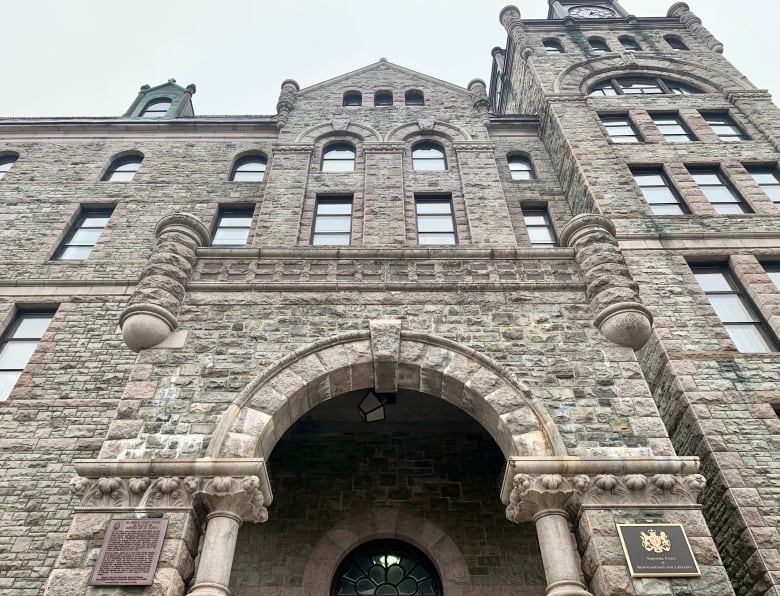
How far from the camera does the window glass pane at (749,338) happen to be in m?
9.77

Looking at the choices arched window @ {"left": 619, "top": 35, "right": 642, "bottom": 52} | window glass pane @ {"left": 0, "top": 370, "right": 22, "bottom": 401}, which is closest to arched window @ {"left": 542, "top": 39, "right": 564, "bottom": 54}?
arched window @ {"left": 619, "top": 35, "right": 642, "bottom": 52}

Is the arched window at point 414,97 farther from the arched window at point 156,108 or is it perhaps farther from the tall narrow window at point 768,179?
the tall narrow window at point 768,179

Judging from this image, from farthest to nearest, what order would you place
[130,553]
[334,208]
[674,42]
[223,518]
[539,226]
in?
[674,42] → [539,226] → [334,208] → [223,518] → [130,553]

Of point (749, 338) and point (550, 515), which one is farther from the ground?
point (749, 338)

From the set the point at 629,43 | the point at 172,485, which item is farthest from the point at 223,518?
the point at 629,43

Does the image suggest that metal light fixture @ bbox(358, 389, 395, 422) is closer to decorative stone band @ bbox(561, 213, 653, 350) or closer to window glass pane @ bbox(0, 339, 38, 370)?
decorative stone band @ bbox(561, 213, 653, 350)

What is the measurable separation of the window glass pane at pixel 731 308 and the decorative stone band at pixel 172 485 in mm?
8740

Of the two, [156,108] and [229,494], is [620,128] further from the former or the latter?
[156,108]

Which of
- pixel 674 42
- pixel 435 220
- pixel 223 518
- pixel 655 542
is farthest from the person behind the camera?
pixel 674 42

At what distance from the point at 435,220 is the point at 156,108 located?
11.7 metres

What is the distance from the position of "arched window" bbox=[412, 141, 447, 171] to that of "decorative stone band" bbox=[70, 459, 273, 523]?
34.3 ft

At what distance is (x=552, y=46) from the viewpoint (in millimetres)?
20156

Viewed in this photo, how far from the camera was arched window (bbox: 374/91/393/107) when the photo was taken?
1742 centimetres

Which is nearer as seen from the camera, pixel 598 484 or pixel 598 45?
pixel 598 484
